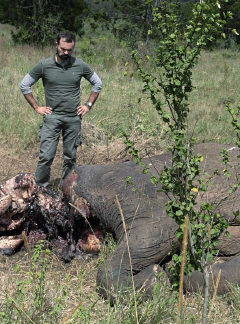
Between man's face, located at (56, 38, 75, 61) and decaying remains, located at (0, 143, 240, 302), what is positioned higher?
man's face, located at (56, 38, 75, 61)

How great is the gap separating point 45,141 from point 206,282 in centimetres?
347

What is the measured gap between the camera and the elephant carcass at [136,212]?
3882mm

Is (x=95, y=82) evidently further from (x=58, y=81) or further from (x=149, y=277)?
(x=149, y=277)

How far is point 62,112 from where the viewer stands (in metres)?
5.75

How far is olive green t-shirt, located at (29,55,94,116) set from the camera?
5617mm

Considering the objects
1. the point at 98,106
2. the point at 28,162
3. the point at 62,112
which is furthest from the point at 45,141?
the point at 98,106

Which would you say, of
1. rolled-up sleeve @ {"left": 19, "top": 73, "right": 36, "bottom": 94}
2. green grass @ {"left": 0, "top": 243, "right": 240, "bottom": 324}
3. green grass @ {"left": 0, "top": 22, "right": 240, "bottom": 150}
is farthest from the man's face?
green grass @ {"left": 0, "top": 243, "right": 240, "bottom": 324}

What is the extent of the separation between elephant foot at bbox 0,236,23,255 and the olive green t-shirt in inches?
69.4

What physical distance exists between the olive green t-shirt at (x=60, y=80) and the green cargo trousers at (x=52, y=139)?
10 cm

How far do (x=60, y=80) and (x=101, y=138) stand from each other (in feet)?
5.62

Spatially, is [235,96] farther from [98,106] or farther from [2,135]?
[2,135]

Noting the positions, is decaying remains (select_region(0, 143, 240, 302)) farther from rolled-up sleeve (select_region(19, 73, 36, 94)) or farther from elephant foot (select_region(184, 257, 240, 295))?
rolled-up sleeve (select_region(19, 73, 36, 94))

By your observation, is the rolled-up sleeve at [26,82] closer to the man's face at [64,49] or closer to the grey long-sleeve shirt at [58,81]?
the grey long-sleeve shirt at [58,81]

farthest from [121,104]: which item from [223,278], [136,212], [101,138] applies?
[223,278]
